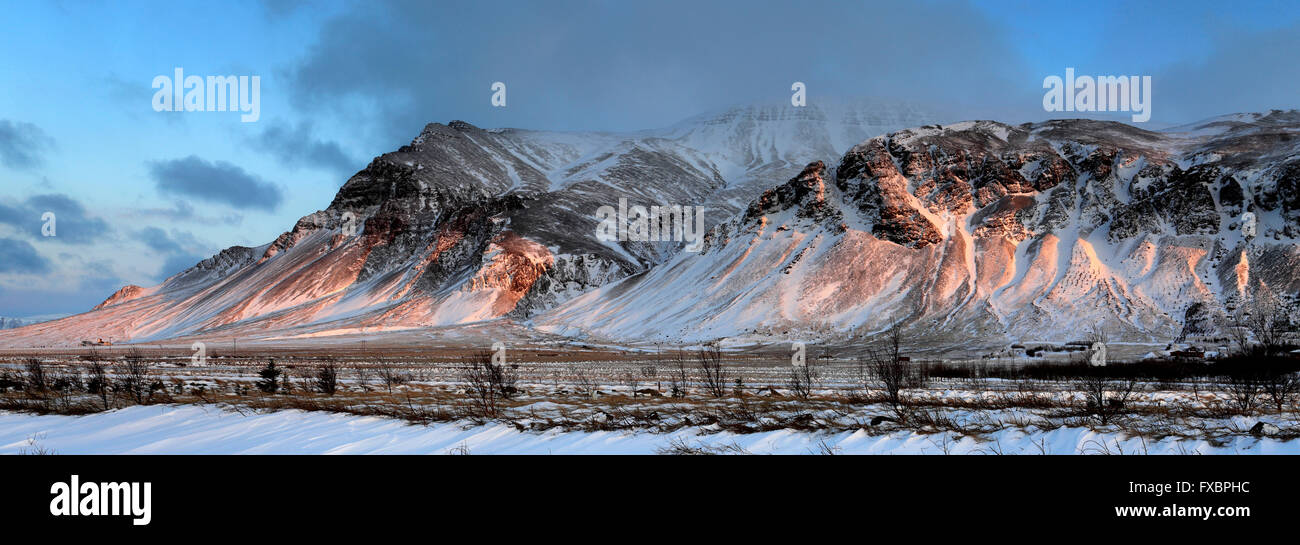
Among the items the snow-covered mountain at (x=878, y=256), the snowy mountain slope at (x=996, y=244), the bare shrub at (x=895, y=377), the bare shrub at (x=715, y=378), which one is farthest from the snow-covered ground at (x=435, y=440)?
the snowy mountain slope at (x=996, y=244)

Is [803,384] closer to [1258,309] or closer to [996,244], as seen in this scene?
[1258,309]

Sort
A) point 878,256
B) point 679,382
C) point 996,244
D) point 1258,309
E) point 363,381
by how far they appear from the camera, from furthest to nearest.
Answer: point 878,256
point 996,244
point 1258,309
point 679,382
point 363,381

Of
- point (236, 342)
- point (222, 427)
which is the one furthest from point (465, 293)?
point (222, 427)

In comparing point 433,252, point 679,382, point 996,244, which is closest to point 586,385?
point 679,382

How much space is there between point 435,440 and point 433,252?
13784 centimetres

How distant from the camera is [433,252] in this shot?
14325cm

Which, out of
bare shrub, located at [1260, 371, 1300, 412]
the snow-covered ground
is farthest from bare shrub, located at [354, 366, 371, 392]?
bare shrub, located at [1260, 371, 1300, 412]

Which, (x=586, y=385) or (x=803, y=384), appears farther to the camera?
(x=803, y=384)

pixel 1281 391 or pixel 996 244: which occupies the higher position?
pixel 996 244

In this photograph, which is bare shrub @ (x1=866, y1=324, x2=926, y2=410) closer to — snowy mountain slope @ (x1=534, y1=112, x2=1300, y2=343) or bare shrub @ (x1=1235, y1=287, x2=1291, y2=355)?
snowy mountain slope @ (x1=534, y1=112, x2=1300, y2=343)

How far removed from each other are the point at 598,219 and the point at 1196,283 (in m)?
104
